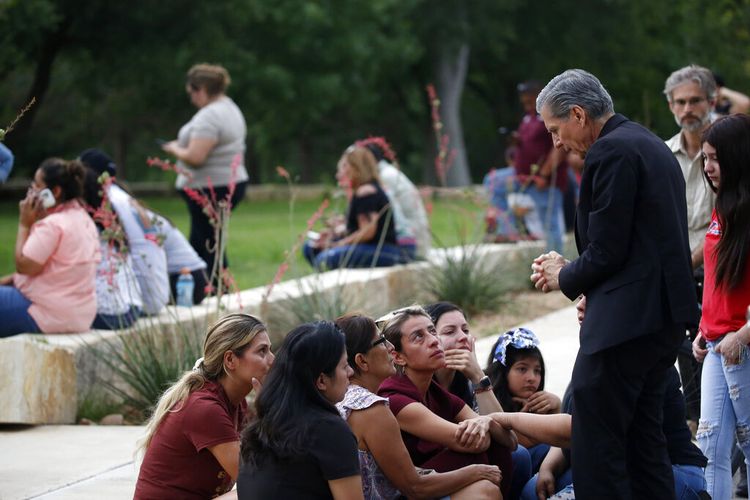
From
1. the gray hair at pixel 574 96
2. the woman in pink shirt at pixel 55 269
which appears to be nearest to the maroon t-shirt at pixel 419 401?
the gray hair at pixel 574 96

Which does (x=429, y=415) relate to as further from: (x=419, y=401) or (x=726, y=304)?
(x=726, y=304)

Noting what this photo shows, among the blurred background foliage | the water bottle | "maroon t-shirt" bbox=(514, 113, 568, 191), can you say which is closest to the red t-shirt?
the water bottle

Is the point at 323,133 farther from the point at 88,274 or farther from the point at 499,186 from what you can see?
the point at 88,274

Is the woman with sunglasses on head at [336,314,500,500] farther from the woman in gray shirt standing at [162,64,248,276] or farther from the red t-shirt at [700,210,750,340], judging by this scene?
the woman in gray shirt standing at [162,64,248,276]

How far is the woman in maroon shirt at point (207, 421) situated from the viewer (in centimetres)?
424

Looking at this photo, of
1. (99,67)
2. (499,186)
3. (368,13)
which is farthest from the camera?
(368,13)

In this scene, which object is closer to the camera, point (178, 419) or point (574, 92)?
point (574, 92)

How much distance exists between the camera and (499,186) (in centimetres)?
1246

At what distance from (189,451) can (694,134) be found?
298cm

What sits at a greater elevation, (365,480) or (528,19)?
(528,19)

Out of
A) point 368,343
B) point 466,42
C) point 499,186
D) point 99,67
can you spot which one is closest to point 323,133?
point 466,42

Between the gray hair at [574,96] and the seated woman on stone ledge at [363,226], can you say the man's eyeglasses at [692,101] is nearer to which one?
the gray hair at [574,96]

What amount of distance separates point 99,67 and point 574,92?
86.1ft

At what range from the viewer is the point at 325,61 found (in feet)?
105
